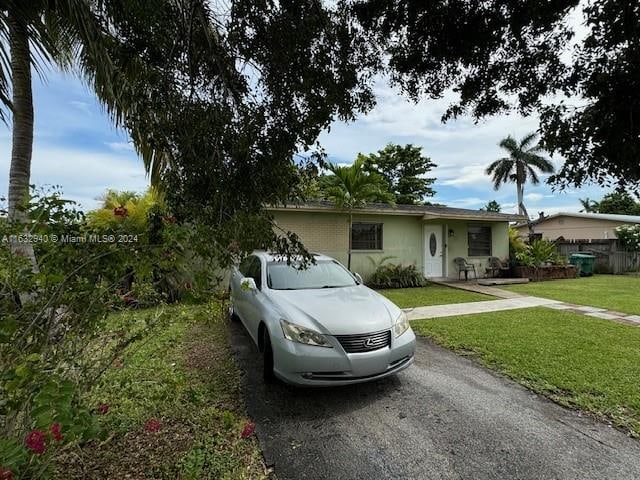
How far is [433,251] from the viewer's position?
13.2 metres

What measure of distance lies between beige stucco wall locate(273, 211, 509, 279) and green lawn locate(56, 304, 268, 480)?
22.0 ft

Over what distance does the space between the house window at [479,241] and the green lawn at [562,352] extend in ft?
21.7

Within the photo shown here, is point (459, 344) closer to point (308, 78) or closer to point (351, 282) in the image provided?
point (351, 282)

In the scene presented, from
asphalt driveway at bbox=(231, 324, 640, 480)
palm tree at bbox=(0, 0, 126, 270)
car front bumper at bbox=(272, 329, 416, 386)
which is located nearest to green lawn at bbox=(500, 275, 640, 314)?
asphalt driveway at bbox=(231, 324, 640, 480)

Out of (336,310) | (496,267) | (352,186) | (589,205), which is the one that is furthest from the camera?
(589,205)

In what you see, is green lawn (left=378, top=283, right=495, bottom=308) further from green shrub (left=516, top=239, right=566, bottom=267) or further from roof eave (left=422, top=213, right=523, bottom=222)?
green shrub (left=516, top=239, right=566, bottom=267)

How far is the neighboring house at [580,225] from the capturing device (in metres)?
22.5

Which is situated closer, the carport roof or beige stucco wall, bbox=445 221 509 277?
the carport roof

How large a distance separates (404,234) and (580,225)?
789 inches

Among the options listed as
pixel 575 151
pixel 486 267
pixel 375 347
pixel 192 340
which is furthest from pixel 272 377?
pixel 486 267

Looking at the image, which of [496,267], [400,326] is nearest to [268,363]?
[400,326]

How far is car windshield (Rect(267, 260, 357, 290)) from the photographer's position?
4680 millimetres

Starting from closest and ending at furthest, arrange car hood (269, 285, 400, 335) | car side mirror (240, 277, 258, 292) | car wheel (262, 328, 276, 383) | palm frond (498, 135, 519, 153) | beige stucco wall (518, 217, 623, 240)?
1. car side mirror (240, 277, 258, 292)
2. car hood (269, 285, 400, 335)
3. car wheel (262, 328, 276, 383)
4. beige stucco wall (518, 217, 623, 240)
5. palm frond (498, 135, 519, 153)

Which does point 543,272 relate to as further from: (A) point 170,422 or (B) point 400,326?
(A) point 170,422
